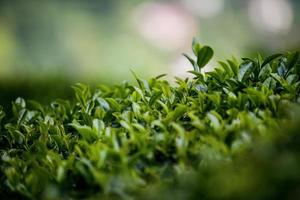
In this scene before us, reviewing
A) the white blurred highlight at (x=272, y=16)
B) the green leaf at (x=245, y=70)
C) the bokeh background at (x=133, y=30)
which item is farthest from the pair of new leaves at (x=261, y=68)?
the white blurred highlight at (x=272, y=16)

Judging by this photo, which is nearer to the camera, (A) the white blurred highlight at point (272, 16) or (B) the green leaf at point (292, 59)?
(B) the green leaf at point (292, 59)

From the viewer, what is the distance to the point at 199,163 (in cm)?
146

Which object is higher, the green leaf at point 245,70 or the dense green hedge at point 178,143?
the green leaf at point 245,70

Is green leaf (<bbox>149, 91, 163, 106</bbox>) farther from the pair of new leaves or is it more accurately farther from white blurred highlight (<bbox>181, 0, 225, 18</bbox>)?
white blurred highlight (<bbox>181, 0, 225, 18</bbox>)

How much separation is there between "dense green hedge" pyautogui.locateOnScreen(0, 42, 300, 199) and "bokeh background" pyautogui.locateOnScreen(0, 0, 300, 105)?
6.51m

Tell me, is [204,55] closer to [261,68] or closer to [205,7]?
[261,68]

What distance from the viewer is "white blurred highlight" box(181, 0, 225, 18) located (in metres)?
9.91

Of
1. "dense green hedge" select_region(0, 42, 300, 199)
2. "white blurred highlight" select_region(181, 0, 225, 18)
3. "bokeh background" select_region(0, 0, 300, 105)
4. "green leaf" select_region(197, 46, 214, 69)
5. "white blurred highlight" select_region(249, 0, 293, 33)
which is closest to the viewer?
"dense green hedge" select_region(0, 42, 300, 199)

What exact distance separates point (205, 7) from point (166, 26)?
1368 millimetres

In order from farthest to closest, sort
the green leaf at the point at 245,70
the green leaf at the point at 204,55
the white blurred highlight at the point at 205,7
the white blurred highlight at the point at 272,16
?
1. the white blurred highlight at the point at 205,7
2. the white blurred highlight at the point at 272,16
3. the green leaf at the point at 204,55
4. the green leaf at the point at 245,70

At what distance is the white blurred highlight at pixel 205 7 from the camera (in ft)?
32.5

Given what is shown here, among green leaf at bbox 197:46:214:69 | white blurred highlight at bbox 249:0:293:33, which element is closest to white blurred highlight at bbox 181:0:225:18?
white blurred highlight at bbox 249:0:293:33

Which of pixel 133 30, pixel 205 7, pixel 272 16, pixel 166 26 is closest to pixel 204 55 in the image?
pixel 166 26

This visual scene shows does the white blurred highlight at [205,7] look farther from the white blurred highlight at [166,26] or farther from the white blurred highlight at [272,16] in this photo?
the white blurred highlight at [272,16]
